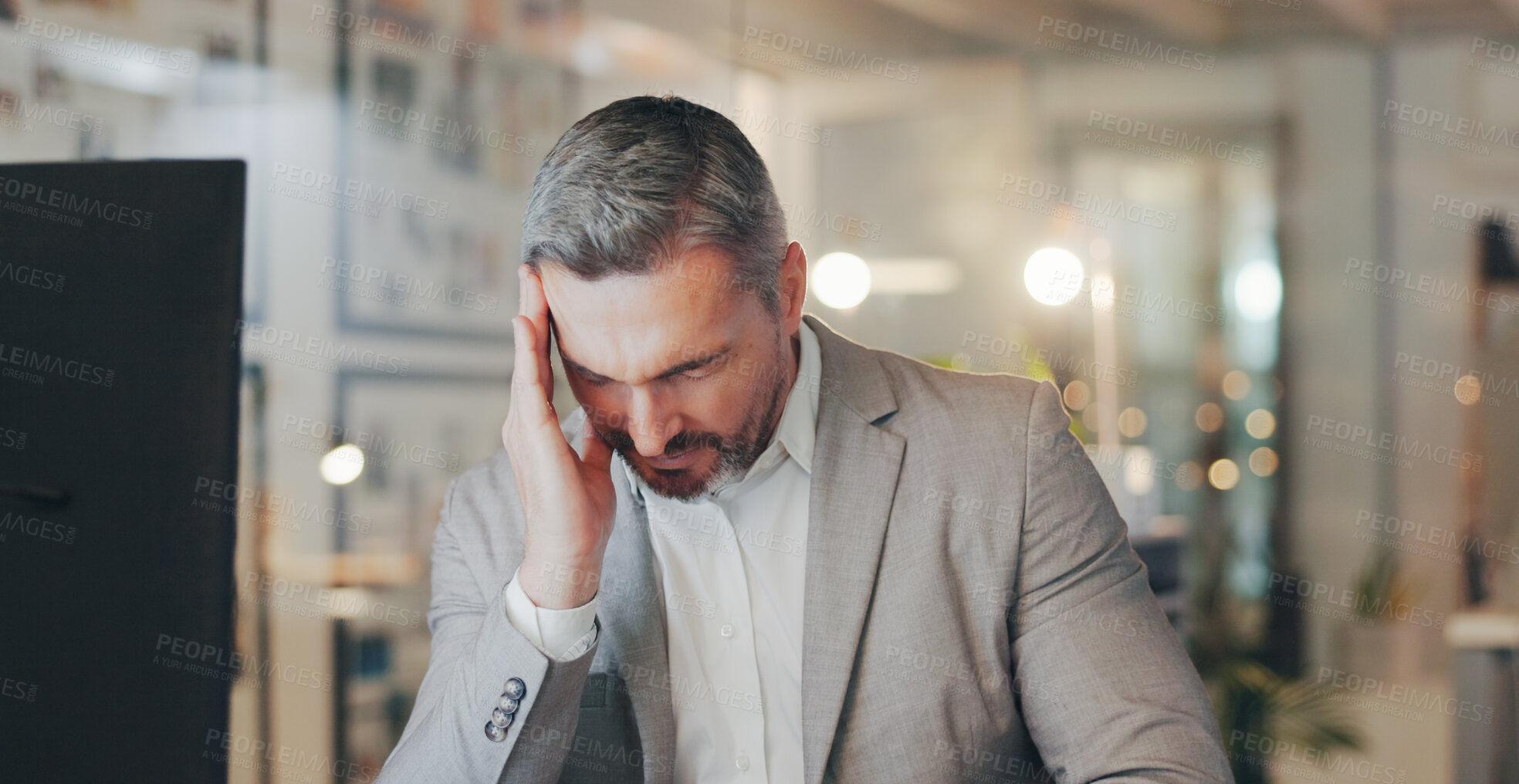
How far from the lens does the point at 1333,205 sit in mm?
5617

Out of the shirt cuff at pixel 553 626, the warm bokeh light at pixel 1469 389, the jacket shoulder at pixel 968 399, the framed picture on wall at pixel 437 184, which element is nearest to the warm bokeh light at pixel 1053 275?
the warm bokeh light at pixel 1469 389

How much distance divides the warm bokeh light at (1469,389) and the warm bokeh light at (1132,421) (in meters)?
1.39

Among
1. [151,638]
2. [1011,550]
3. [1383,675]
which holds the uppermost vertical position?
[1011,550]

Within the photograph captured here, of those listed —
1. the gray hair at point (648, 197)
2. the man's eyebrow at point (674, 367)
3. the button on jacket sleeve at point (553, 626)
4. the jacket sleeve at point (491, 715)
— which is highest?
the gray hair at point (648, 197)

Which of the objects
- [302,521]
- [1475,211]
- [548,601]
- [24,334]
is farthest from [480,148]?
[1475,211]

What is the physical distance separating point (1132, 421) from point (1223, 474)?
0.51 meters

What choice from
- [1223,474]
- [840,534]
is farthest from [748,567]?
[1223,474]

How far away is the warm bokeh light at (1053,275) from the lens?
221 inches

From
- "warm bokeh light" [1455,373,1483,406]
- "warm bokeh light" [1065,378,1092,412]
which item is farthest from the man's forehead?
"warm bokeh light" [1455,373,1483,406]

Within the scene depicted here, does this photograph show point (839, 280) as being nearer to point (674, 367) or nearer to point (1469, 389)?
point (1469, 389)

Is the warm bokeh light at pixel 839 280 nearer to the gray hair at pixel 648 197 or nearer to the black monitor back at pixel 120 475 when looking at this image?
the gray hair at pixel 648 197

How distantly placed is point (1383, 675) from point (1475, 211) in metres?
2.23

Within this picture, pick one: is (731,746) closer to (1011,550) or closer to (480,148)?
(1011,550)

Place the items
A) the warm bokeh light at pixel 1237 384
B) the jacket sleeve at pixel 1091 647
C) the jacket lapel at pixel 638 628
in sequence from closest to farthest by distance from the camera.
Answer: the jacket sleeve at pixel 1091 647 < the jacket lapel at pixel 638 628 < the warm bokeh light at pixel 1237 384
